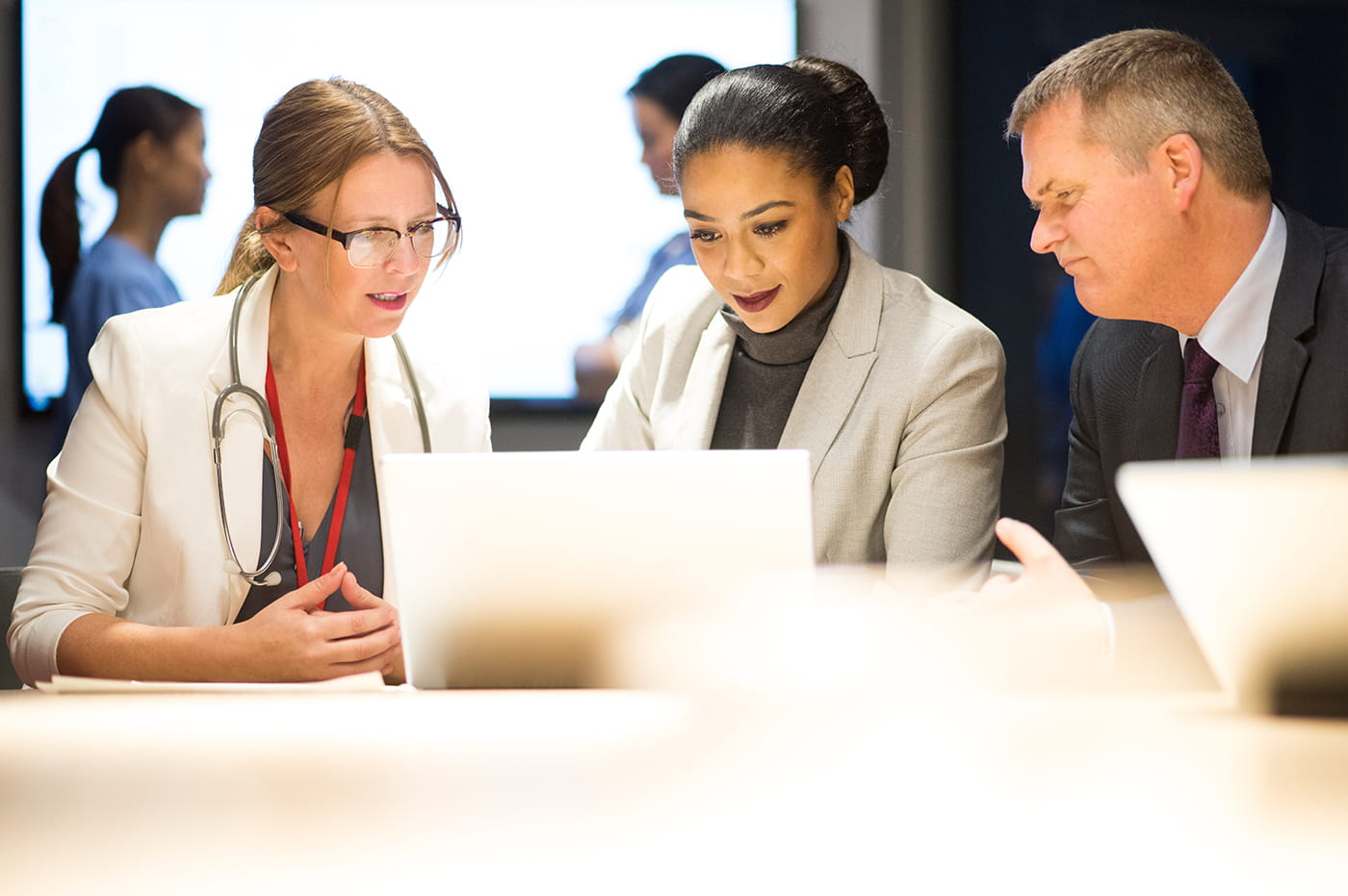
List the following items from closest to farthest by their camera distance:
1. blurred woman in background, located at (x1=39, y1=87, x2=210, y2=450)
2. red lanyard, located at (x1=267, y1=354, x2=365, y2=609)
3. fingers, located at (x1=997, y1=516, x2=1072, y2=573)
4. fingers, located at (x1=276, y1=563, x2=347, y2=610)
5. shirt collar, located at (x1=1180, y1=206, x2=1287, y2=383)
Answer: fingers, located at (x1=997, y1=516, x2=1072, y2=573) → fingers, located at (x1=276, y1=563, x2=347, y2=610) → shirt collar, located at (x1=1180, y1=206, x2=1287, y2=383) → red lanyard, located at (x1=267, y1=354, x2=365, y2=609) → blurred woman in background, located at (x1=39, y1=87, x2=210, y2=450)

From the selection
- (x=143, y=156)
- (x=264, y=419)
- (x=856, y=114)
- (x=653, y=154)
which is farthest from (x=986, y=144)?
(x=264, y=419)

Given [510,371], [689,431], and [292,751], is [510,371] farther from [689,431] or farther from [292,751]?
[292,751]

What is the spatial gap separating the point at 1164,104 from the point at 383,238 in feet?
4.03

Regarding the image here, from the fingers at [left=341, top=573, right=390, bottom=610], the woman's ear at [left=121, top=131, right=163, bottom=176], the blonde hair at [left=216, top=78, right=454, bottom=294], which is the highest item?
the woman's ear at [left=121, top=131, right=163, bottom=176]

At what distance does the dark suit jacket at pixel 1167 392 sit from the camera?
5.32 ft

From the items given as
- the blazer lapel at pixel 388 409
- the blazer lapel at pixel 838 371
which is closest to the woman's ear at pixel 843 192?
the blazer lapel at pixel 838 371

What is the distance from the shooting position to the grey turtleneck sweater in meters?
1.97

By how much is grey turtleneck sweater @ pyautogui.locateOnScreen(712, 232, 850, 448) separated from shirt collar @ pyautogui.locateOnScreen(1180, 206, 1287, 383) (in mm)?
573

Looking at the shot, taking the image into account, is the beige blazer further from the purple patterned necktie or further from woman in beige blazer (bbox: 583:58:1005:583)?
the purple patterned necktie

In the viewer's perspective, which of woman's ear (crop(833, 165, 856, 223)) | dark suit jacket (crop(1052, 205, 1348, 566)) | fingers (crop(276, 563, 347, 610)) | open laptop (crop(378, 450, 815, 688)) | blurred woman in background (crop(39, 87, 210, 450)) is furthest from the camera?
blurred woman in background (crop(39, 87, 210, 450))

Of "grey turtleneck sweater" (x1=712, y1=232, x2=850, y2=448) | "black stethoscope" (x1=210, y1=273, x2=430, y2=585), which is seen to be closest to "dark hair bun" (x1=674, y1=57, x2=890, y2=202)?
"grey turtleneck sweater" (x1=712, y1=232, x2=850, y2=448)

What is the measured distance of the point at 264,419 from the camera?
177 cm

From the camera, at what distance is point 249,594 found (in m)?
1.83

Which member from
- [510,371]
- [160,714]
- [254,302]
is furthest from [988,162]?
Answer: [160,714]
